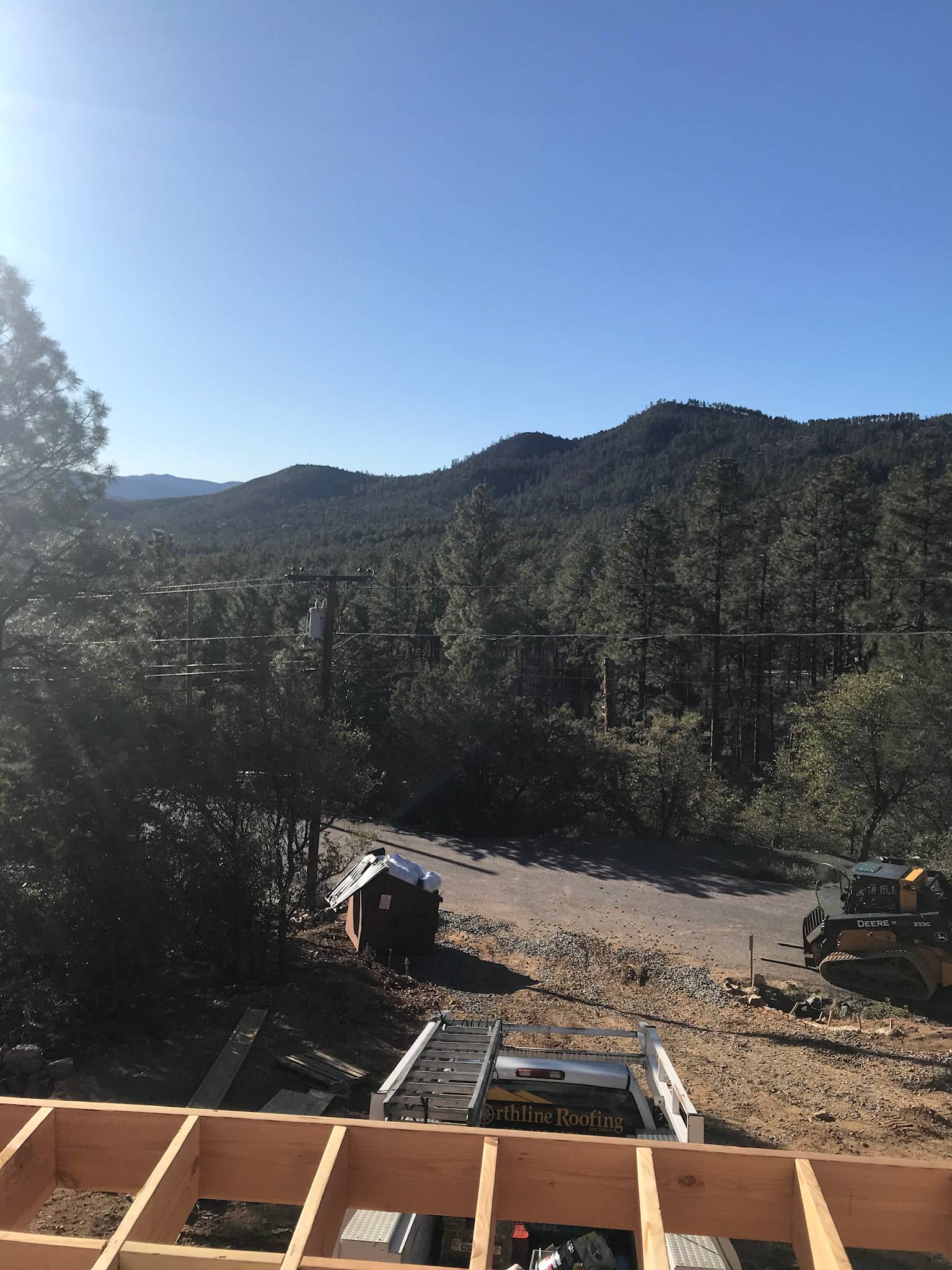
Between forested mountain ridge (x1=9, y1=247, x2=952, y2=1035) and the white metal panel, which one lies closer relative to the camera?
the white metal panel

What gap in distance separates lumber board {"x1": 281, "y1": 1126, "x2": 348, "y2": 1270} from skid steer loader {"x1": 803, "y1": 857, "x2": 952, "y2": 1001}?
1292 cm

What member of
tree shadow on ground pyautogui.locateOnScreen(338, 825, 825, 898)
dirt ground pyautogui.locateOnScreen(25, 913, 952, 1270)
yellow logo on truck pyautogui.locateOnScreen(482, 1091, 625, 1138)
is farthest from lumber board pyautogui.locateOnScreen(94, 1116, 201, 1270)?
tree shadow on ground pyautogui.locateOnScreen(338, 825, 825, 898)

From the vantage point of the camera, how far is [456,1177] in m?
2.63

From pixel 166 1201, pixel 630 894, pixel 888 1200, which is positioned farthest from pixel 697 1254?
pixel 630 894

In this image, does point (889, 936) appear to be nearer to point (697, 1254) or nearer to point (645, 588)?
point (697, 1254)

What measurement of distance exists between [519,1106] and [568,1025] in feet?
21.4

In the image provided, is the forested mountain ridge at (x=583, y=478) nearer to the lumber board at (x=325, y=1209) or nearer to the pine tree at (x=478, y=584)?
the pine tree at (x=478, y=584)

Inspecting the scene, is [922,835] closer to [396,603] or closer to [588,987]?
[588,987]

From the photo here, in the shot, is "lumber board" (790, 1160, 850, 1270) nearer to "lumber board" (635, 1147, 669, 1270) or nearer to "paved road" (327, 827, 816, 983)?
"lumber board" (635, 1147, 669, 1270)

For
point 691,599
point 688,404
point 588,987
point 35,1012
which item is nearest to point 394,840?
point 588,987

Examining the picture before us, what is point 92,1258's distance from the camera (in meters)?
2.10

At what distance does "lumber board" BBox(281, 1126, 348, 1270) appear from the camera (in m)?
2.10

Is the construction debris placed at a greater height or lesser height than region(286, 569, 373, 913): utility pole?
lesser

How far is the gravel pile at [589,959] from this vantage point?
13.6m
